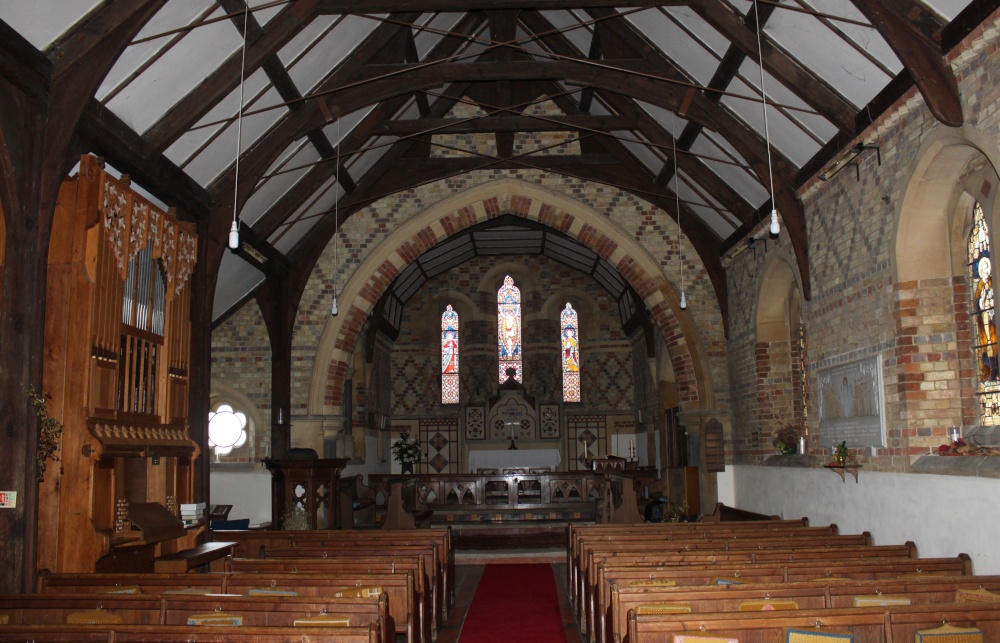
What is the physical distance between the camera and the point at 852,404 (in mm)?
8344

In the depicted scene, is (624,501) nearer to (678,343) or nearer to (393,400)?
(678,343)

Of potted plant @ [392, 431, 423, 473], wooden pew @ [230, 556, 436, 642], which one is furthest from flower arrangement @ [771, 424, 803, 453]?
potted plant @ [392, 431, 423, 473]

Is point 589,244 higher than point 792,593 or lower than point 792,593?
higher

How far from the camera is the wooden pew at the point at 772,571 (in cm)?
537

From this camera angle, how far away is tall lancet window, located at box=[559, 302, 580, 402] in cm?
2192

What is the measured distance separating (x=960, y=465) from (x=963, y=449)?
252 millimetres

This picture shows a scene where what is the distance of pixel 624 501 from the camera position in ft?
37.0

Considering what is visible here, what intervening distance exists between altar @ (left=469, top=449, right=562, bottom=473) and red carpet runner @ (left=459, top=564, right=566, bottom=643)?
7836mm

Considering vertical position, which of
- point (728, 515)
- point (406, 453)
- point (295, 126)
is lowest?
point (728, 515)

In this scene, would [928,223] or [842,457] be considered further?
[842,457]

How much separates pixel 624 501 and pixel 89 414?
6785 mm

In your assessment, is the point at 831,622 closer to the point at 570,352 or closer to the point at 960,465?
the point at 960,465

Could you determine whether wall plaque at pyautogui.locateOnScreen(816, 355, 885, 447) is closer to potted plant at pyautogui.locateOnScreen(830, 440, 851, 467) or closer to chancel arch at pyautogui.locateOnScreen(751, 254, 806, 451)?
potted plant at pyautogui.locateOnScreen(830, 440, 851, 467)

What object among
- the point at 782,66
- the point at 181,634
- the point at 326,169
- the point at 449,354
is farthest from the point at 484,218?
the point at 181,634
